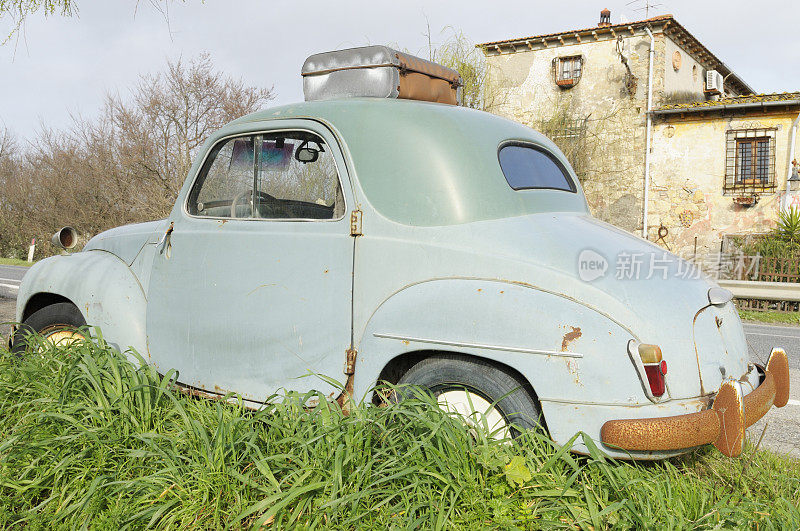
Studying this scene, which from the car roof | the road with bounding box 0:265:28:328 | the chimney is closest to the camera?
the car roof

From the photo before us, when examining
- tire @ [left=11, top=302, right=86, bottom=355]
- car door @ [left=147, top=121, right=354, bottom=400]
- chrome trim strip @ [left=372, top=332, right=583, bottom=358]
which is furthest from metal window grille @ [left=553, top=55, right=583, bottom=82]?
chrome trim strip @ [left=372, top=332, right=583, bottom=358]

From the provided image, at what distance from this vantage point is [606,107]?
22.9 metres

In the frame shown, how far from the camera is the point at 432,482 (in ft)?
7.91

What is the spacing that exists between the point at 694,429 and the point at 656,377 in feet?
0.81

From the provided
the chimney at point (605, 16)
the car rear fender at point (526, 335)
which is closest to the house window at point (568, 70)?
the chimney at point (605, 16)

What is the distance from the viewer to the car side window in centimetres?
339

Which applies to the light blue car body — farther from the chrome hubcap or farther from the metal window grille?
the metal window grille

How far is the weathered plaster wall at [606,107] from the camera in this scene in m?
22.3

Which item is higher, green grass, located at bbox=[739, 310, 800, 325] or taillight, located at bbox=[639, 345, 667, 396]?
taillight, located at bbox=[639, 345, 667, 396]

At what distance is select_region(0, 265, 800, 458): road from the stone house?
10.9 meters

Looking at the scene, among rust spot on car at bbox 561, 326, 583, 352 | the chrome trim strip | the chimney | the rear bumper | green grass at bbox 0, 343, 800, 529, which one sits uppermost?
the chimney

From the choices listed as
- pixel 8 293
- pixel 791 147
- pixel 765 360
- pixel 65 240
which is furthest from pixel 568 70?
pixel 65 240

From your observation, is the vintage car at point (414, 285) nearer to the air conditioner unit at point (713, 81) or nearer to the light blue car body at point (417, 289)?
the light blue car body at point (417, 289)

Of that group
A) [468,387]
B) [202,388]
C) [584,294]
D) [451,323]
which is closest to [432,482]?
[468,387]
